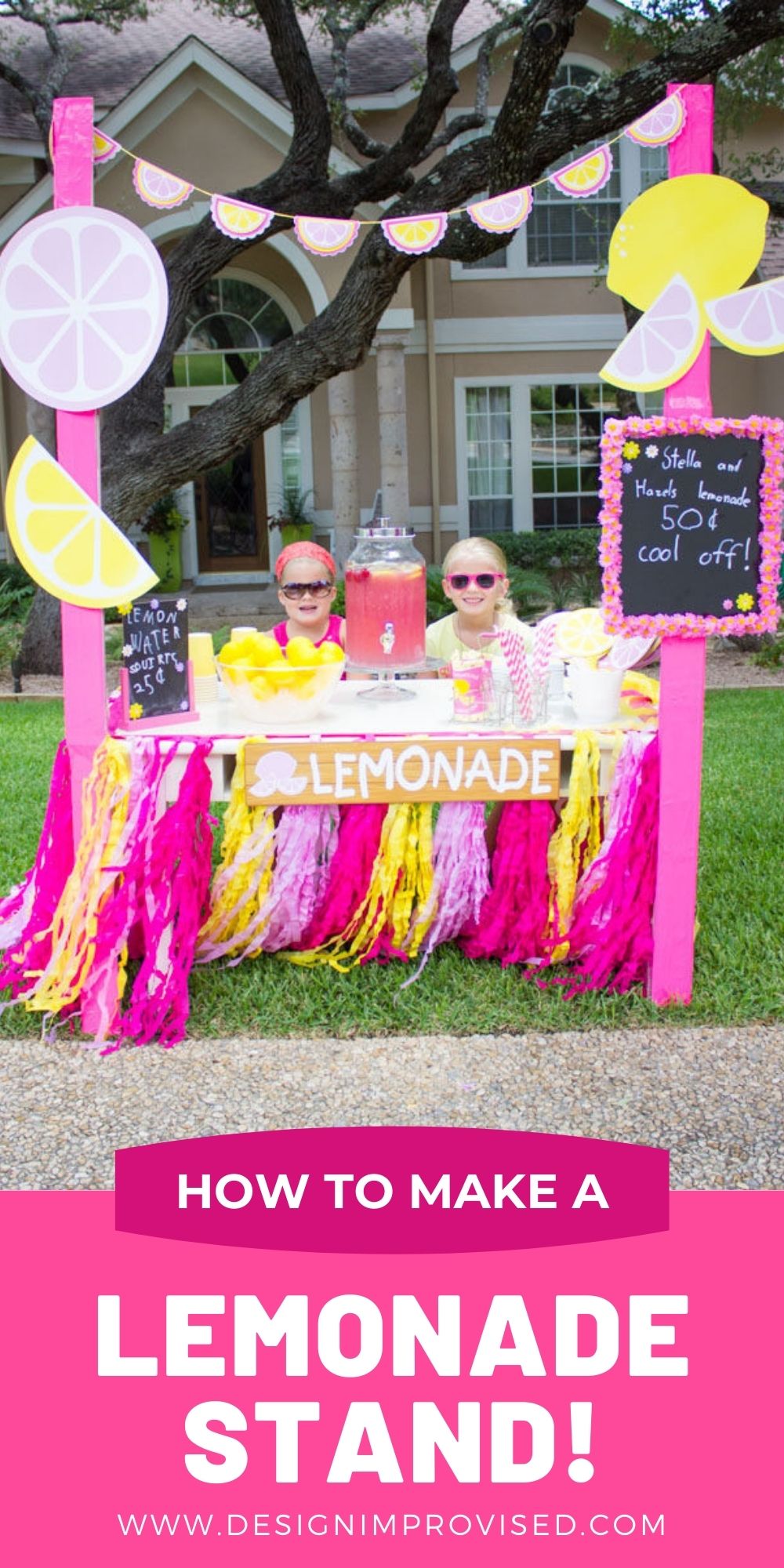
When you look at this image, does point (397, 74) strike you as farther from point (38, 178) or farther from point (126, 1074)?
point (126, 1074)

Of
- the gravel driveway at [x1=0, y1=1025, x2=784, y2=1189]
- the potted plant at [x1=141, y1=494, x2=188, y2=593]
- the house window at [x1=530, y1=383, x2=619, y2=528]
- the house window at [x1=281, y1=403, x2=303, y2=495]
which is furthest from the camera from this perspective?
the house window at [x1=530, y1=383, x2=619, y2=528]

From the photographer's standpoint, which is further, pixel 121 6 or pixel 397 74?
pixel 397 74

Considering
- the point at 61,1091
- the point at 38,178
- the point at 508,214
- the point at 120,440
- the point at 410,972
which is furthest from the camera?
the point at 38,178

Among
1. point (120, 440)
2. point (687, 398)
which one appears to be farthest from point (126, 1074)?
point (120, 440)

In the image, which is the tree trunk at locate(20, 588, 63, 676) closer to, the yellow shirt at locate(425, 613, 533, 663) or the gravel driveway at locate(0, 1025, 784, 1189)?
the yellow shirt at locate(425, 613, 533, 663)

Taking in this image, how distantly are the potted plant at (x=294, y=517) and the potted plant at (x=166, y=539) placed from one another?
Answer: 1105 mm

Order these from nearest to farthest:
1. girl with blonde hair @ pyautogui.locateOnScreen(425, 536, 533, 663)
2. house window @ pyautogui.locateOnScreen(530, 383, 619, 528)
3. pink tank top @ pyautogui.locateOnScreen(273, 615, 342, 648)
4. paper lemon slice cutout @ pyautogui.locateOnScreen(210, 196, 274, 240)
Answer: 1. paper lemon slice cutout @ pyautogui.locateOnScreen(210, 196, 274, 240)
2. girl with blonde hair @ pyautogui.locateOnScreen(425, 536, 533, 663)
3. pink tank top @ pyautogui.locateOnScreen(273, 615, 342, 648)
4. house window @ pyautogui.locateOnScreen(530, 383, 619, 528)

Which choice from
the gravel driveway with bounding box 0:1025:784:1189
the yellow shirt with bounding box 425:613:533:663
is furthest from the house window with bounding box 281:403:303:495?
the gravel driveway with bounding box 0:1025:784:1189

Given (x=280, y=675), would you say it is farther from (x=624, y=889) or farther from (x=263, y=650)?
(x=624, y=889)

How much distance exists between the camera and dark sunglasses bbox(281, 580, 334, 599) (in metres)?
4.23

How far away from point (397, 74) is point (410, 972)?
14.4 m

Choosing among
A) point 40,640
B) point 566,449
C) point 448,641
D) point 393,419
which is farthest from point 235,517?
point 448,641

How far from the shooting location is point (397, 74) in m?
15.8

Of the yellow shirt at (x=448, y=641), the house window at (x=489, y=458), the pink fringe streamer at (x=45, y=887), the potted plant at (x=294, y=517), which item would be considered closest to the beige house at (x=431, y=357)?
the house window at (x=489, y=458)
